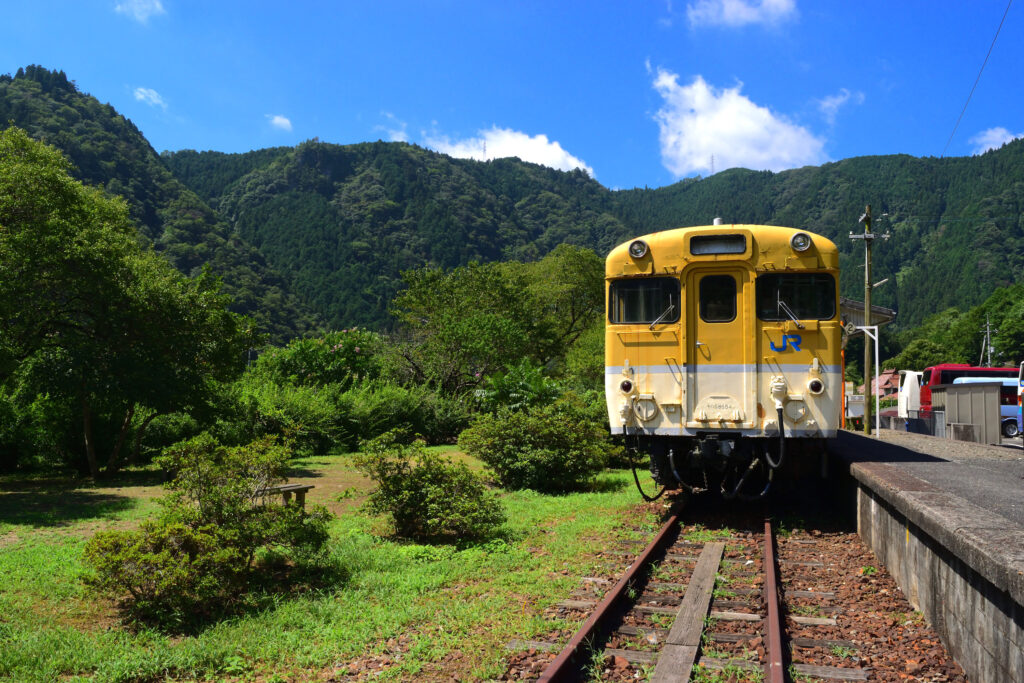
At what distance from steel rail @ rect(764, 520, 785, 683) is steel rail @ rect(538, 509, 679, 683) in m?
1.19

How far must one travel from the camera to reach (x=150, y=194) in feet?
287

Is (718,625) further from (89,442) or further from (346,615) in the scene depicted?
(89,442)

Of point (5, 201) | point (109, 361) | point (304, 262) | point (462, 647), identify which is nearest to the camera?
point (462, 647)

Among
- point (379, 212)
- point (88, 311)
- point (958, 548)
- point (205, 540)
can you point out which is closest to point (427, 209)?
point (379, 212)

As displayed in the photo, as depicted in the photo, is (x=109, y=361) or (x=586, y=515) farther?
(x=109, y=361)

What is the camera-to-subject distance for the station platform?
4355mm

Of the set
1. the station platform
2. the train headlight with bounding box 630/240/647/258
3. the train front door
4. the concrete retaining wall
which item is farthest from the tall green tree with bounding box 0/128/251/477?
the concrete retaining wall

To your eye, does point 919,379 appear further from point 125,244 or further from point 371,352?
point 125,244

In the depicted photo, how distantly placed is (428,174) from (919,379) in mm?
115954

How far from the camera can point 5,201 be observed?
13.3 metres

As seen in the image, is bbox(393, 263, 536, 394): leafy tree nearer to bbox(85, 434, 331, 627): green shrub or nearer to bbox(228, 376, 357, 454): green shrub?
bbox(228, 376, 357, 454): green shrub

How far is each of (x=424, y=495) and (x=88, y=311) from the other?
959cm

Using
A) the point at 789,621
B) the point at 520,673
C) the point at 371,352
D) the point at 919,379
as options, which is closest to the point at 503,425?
the point at 789,621

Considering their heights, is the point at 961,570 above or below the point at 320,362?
below
